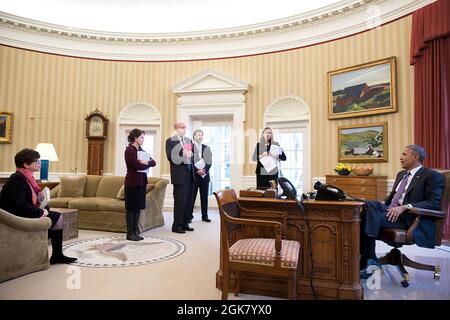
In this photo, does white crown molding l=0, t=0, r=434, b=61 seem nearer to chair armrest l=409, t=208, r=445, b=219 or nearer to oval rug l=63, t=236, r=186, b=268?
chair armrest l=409, t=208, r=445, b=219

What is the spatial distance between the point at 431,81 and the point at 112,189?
Answer: 5.42 m

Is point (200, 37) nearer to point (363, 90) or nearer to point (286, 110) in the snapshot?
point (286, 110)

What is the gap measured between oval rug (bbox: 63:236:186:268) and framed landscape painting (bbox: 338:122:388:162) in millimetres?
3712

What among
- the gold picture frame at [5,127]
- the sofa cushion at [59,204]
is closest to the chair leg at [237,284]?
the sofa cushion at [59,204]

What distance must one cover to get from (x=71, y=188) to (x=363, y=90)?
18.5 feet

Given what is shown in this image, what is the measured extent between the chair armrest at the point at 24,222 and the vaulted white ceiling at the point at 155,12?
5689 millimetres

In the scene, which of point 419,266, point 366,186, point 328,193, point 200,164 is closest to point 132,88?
point 200,164

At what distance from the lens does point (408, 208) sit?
8.33 feet

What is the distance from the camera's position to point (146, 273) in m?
2.71

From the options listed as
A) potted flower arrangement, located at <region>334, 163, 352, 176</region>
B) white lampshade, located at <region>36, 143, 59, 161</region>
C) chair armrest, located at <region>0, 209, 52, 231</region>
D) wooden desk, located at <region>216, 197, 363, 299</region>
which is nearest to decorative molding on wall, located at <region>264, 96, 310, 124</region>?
potted flower arrangement, located at <region>334, 163, 352, 176</region>

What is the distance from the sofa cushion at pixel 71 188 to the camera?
511cm

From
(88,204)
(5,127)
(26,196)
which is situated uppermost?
(5,127)

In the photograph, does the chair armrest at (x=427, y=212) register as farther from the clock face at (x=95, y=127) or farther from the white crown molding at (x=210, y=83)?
the clock face at (x=95, y=127)

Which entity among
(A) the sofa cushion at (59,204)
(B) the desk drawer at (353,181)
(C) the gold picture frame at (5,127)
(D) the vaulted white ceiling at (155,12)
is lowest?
(A) the sofa cushion at (59,204)
